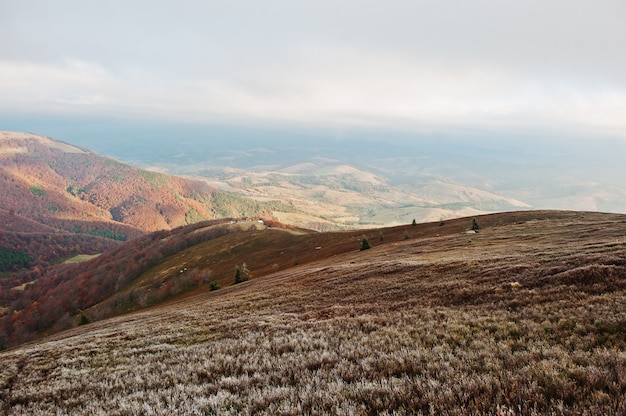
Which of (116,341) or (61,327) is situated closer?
(116,341)

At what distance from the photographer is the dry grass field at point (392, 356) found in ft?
21.3

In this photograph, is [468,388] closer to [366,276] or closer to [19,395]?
[19,395]

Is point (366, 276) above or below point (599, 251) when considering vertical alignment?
below

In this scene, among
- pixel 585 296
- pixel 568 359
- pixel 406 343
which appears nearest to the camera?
pixel 568 359

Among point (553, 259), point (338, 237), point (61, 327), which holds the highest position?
point (553, 259)

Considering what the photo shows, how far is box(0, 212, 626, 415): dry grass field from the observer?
6.49 metres

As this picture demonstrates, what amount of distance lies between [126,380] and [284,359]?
5.94 meters

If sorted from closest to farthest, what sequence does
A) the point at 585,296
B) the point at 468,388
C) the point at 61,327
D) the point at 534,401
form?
the point at 534,401 → the point at 468,388 → the point at 585,296 → the point at 61,327

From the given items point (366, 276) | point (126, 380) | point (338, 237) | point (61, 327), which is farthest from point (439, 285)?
point (61, 327)

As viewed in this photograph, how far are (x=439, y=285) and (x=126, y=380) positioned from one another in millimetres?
16776

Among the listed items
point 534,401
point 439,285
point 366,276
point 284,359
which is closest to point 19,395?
point 284,359

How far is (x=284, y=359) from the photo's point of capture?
1076 cm

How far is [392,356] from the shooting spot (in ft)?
30.9

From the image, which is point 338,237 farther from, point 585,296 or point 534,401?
point 534,401
